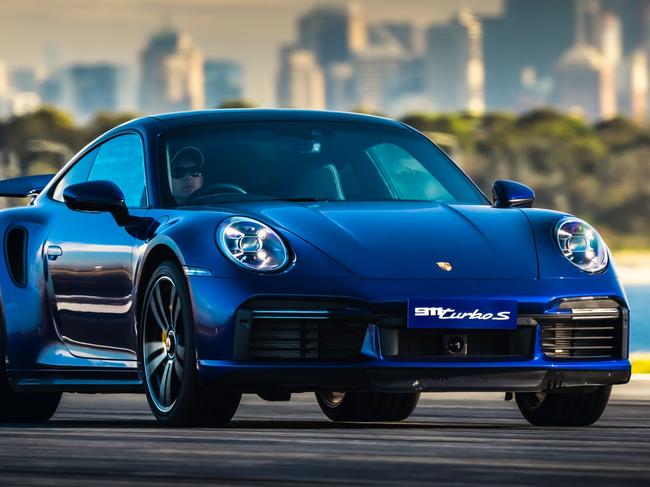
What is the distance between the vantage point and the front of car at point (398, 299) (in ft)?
25.0

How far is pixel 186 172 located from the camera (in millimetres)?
8773

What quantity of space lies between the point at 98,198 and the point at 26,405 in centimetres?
172

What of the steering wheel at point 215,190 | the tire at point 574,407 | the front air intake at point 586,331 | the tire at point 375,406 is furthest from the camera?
the tire at point 375,406

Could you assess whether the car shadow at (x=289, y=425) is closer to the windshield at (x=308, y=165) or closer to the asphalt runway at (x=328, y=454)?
the asphalt runway at (x=328, y=454)

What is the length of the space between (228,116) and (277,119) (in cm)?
24

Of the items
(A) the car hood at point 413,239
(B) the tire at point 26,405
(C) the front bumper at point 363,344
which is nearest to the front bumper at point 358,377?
(C) the front bumper at point 363,344

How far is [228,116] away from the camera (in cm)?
927

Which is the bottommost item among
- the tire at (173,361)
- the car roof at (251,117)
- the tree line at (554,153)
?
the tree line at (554,153)

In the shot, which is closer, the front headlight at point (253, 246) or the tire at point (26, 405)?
the front headlight at point (253, 246)

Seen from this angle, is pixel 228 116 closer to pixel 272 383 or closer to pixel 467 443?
pixel 272 383

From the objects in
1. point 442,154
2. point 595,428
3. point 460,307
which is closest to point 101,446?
point 460,307

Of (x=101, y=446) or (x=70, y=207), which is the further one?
(x=70, y=207)

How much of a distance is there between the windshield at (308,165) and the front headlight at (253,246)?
2.29 feet

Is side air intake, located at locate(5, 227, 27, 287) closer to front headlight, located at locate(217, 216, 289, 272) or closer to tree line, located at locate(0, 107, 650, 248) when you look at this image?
front headlight, located at locate(217, 216, 289, 272)
